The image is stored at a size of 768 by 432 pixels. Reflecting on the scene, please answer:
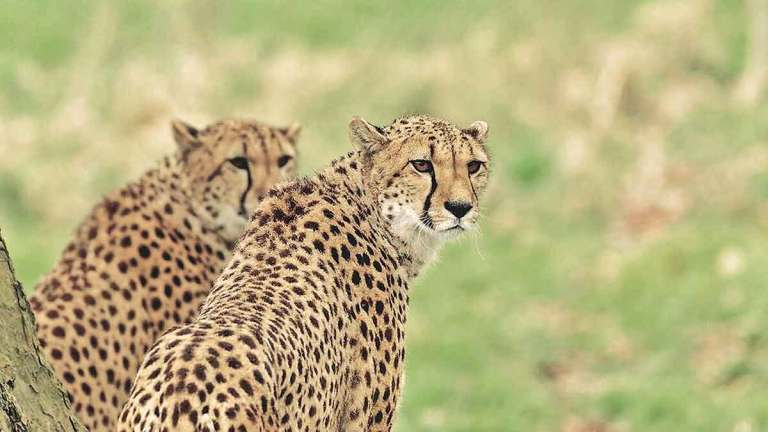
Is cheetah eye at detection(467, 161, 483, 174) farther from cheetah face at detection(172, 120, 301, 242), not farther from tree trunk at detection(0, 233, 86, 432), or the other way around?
tree trunk at detection(0, 233, 86, 432)

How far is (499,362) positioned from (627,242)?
Answer: 9.75 ft

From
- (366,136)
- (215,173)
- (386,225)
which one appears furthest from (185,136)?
(386,225)

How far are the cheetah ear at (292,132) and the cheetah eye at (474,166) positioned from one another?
117cm

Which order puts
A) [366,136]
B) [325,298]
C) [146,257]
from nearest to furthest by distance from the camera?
[325,298] < [366,136] < [146,257]

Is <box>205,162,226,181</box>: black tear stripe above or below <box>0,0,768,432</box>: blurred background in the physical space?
below

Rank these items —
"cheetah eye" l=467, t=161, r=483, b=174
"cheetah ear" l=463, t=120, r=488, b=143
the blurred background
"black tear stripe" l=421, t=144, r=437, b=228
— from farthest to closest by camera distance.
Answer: the blurred background → "cheetah ear" l=463, t=120, r=488, b=143 → "cheetah eye" l=467, t=161, r=483, b=174 → "black tear stripe" l=421, t=144, r=437, b=228

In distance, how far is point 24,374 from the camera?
324 centimetres

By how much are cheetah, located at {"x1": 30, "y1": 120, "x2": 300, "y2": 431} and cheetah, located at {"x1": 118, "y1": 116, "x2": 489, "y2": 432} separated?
99cm

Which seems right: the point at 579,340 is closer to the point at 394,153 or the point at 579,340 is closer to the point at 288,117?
the point at 288,117

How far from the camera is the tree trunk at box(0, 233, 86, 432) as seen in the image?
3162 millimetres

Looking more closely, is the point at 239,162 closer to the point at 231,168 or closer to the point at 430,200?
the point at 231,168

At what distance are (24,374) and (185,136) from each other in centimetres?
217

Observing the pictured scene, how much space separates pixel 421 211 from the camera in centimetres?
421

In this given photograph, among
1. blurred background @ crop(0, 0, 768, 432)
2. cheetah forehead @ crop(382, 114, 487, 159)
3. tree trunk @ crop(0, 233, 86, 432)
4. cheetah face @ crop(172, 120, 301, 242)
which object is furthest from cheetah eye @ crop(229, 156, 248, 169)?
blurred background @ crop(0, 0, 768, 432)
